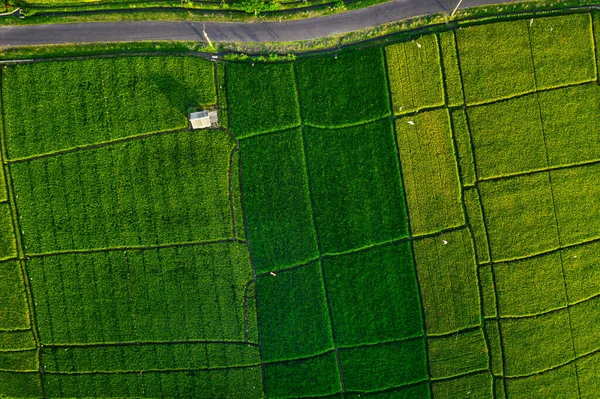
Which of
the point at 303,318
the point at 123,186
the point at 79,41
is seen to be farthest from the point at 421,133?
the point at 79,41

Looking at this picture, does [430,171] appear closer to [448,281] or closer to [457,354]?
[448,281]

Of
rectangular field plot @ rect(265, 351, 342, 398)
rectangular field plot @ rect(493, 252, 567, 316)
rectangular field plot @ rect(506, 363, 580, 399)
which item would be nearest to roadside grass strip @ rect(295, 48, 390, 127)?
rectangular field plot @ rect(493, 252, 567, 316)

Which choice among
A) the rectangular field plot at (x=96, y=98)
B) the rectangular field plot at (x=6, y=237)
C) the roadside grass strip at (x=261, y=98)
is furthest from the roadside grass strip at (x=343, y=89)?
the rectangular field plot at (x=6, y=237)

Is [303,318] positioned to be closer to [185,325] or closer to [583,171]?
[185,325]

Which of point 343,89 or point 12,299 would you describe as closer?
point 343,89

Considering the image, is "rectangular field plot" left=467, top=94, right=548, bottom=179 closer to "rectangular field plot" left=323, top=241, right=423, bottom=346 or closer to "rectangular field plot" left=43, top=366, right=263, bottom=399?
"rectangular field plot" left=323, top=241, right=423, bottom=346

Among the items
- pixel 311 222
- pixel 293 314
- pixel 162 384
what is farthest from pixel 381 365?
pixel 162 384

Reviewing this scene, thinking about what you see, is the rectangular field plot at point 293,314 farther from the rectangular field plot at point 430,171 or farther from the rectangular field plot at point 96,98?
the rectangular field plot at point 96,98
